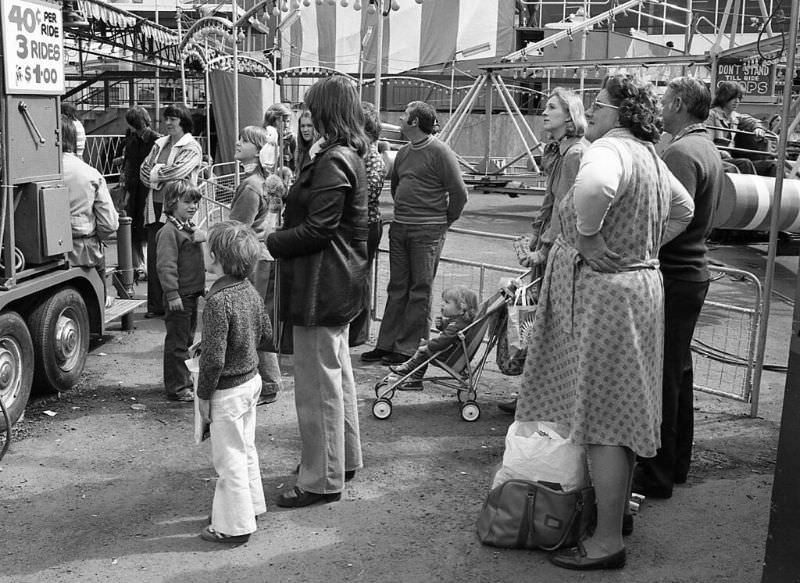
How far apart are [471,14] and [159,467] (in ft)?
66.5

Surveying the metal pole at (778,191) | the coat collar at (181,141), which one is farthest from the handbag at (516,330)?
the coat collar at (181,141)

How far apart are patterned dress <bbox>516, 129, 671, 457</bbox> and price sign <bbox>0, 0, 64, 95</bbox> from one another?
3.32 meters

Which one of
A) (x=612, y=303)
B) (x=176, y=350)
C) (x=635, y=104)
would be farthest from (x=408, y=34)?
(x=612, y=303)

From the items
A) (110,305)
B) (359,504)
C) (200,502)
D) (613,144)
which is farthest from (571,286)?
(110,305)

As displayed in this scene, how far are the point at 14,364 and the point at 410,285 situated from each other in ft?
9.64

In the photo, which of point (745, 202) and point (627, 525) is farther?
point (745, 202)

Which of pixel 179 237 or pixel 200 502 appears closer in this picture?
pixel 200 502

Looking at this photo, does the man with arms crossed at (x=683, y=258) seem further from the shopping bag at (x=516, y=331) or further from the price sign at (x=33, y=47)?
the price sign at (x=33, y=47)

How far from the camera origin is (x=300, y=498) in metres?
4.66

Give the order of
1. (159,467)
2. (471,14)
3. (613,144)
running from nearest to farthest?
(613,144)
(159,467)
(471,14)

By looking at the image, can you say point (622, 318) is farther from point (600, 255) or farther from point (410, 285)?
point (410, 285)

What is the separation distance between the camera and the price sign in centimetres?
536

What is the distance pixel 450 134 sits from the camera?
50.8 feet

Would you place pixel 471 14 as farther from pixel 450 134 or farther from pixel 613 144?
pixel 613 144
